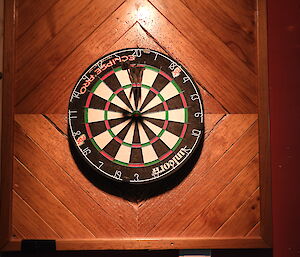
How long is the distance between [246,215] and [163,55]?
1.05 metres

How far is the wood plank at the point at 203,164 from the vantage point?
2.05 m

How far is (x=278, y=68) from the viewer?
2.14 m

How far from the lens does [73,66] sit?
2.12 m

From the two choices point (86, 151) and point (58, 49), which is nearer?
point (86, 151)

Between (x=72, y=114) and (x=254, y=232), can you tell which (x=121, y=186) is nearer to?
(x=72, y=114)

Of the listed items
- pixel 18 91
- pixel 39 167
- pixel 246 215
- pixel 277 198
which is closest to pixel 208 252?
pixel 246 215

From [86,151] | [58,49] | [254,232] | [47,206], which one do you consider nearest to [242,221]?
[254,232]

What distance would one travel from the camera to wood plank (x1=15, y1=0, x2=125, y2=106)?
2.12 metres

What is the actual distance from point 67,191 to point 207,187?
0.81m

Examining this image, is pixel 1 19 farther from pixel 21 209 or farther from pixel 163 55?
pixel 21 209

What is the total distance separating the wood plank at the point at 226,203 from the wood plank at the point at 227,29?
0.63 meters

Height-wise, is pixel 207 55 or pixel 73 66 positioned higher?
pixel 207 55

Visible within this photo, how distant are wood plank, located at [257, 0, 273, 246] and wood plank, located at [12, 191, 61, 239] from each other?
1.20 meters

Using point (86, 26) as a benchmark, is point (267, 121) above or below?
below
